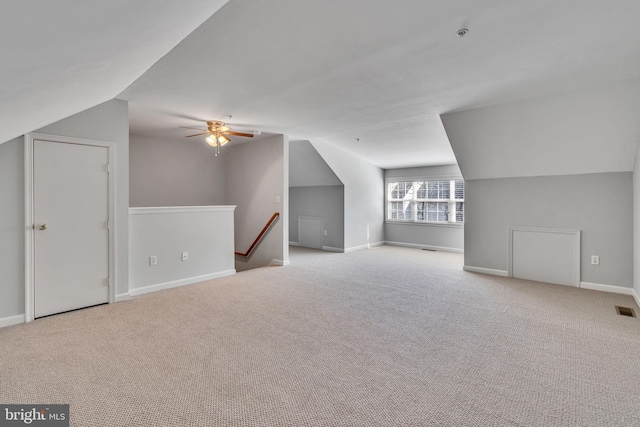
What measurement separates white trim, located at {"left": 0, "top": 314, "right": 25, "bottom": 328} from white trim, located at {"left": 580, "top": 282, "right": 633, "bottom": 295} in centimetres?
679

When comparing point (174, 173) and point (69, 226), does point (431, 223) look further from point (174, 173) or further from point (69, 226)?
point (69, 226)

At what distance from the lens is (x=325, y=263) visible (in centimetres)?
630

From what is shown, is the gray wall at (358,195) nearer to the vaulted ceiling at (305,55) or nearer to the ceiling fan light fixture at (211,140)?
the ceiling fan light fixture at (211,140)

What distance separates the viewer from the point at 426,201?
26.8ft

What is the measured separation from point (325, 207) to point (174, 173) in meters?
3.49

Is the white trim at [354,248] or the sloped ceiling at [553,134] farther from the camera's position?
the white trim at [354,248]

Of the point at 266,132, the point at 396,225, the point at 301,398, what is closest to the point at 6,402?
the point at 301,398

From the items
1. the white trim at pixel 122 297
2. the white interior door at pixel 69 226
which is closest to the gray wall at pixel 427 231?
the white trim at pixel 122 297

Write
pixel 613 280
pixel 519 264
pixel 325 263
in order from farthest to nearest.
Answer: pixel 325 263, pixel 519 264, pixel 613 280

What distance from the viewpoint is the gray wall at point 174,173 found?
616 centimetres

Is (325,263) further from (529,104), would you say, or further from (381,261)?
(529,104)

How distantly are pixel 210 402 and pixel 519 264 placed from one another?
191 inches

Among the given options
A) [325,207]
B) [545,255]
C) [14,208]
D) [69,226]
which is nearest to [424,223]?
[325,207]

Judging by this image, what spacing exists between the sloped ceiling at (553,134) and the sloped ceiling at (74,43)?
382 centimetres
